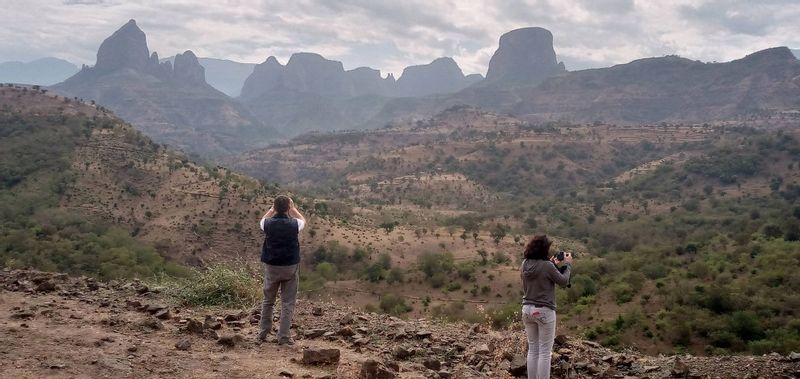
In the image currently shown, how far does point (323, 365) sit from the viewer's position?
602 centimetres

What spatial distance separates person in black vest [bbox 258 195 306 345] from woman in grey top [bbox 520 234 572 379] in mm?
2922

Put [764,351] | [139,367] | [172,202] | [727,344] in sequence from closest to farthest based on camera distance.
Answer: [139,367], [764,351], [727,344], [172,202]

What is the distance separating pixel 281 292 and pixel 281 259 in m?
0.48

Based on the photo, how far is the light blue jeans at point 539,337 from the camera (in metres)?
5.46

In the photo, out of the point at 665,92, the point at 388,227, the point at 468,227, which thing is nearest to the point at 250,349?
the point at 388,227

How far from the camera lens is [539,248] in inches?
220

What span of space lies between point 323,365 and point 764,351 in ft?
47.2

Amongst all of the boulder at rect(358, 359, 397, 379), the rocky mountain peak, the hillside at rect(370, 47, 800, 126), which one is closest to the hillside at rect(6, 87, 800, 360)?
the boulder at rect(358, 359, 397, 379)

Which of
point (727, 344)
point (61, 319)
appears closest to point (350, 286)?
point (727, 344)

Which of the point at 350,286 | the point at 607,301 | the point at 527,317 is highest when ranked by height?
the point at 527,317

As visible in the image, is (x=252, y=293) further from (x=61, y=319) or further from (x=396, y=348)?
(x=396, y=348)

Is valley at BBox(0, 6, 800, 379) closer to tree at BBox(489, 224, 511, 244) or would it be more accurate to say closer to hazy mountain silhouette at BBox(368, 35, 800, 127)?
tree at BBox(489, 224, 511, 244)

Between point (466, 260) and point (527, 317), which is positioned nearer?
point (527, 317)

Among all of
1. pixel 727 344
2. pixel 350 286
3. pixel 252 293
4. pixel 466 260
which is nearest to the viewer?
pixel 252 293
